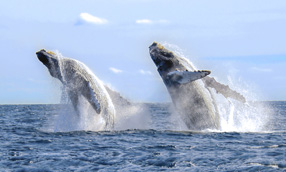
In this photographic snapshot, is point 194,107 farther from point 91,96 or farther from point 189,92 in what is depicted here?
point 91,96

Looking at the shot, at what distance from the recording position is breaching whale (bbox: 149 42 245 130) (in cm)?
1582

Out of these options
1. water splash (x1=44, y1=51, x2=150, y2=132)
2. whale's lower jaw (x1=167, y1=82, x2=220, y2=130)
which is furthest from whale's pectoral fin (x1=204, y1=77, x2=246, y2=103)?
water splash (x1=44, y1=51, x2=150, y2=132)

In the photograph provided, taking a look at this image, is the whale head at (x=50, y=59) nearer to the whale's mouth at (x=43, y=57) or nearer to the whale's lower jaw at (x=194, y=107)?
the whale's mouth at (x=43, y=57)

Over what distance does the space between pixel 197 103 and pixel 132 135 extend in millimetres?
2871

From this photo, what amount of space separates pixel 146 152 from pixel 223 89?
21.2ft

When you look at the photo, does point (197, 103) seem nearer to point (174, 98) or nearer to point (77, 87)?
point (174, 98)

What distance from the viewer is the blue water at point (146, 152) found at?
31.9 feet

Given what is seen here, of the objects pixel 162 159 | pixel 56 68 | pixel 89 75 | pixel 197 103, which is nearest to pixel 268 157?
pixel 162 159

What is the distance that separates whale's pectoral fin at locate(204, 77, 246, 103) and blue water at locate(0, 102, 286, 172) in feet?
6.41

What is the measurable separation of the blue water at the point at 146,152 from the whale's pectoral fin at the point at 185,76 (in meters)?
2.05

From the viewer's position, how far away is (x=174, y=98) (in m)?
A: 16.2

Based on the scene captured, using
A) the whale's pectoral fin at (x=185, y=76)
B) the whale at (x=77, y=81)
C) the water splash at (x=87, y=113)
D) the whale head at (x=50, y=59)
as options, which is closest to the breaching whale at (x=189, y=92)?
the whale's pectoral fin at (x=185, y=76)

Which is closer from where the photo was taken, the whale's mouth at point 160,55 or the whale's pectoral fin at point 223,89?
the whale's mouth at point 160,55

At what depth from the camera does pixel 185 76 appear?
1464cm
